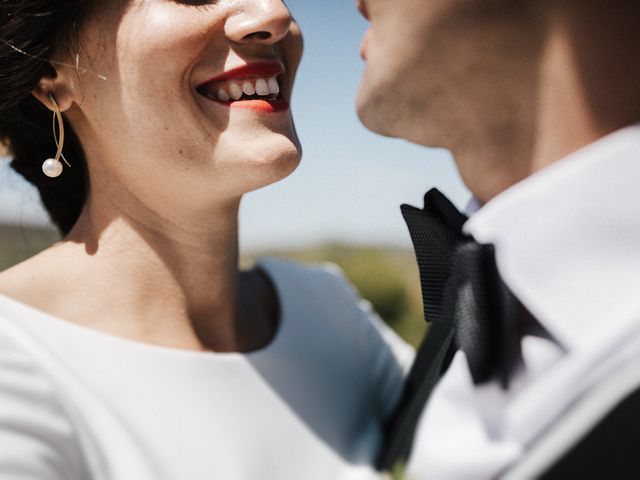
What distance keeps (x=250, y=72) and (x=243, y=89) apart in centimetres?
5

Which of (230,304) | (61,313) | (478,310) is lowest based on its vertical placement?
(230,304)

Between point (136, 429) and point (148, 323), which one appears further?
point (148, 323)

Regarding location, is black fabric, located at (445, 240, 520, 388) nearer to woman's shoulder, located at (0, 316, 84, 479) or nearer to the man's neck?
the man's neck

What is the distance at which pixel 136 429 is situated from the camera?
5.80ft

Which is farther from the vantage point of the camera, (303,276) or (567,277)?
(303,276)

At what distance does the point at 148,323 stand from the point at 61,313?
0.85 feet

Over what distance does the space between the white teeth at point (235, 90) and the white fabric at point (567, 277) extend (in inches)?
37.4

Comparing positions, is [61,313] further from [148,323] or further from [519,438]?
[519,438]

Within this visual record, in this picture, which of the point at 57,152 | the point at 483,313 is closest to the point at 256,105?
the point at 57,152

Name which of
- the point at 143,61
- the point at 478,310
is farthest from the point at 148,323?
the point at 478,310

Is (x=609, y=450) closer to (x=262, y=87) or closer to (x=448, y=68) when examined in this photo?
(x=448, y=68)

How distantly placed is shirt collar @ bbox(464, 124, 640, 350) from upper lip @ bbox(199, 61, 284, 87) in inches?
39.8

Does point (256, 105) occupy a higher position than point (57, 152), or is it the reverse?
point (256, 105)

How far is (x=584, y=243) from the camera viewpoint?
1162 mm
